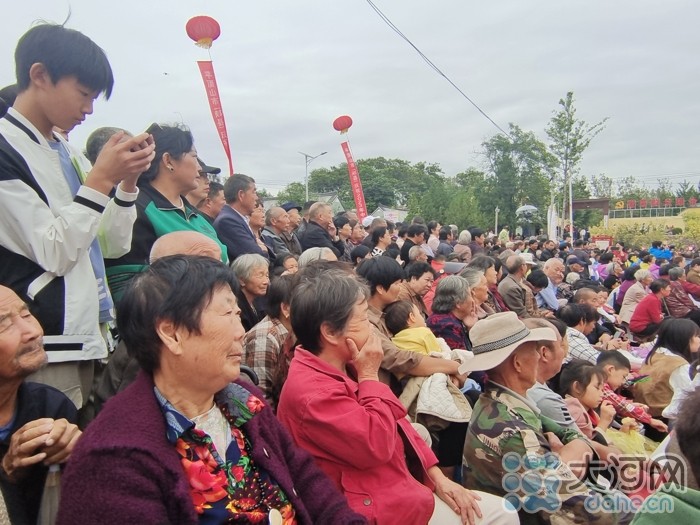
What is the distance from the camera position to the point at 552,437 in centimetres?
261

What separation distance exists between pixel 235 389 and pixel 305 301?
591mm

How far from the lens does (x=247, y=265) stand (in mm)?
3520

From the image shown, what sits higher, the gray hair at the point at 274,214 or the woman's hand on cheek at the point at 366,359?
the gray hair at the point at 274,214

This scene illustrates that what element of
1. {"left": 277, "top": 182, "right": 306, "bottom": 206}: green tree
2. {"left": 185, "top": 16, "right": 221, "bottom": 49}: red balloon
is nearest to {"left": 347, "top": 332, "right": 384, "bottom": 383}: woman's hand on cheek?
{"left": 185, "top": 16, "right": 221, "bottom": 49}: red balloon

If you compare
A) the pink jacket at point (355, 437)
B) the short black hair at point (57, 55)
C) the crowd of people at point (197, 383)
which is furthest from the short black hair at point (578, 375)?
the short black hair at point (57, 55)

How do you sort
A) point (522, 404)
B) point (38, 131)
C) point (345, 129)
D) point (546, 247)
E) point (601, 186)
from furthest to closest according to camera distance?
point (601, 186)
point (546, 247)
point (345, 129)
point (522, 404)
point (38, 131)

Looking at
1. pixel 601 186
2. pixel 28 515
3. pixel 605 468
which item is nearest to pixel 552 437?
pixel 605 468

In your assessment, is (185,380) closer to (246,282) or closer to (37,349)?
(37,349)

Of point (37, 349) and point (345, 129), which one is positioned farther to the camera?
point (345, 129)

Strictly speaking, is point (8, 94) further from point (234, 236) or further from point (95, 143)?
point (234, 236)

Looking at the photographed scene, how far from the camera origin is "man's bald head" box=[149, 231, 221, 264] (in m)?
2.06

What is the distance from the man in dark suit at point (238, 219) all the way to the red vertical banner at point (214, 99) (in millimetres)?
2469

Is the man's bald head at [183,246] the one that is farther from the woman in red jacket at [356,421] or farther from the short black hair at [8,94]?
the short black hair at [8,94]

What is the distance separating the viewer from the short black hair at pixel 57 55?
1.87 metres
